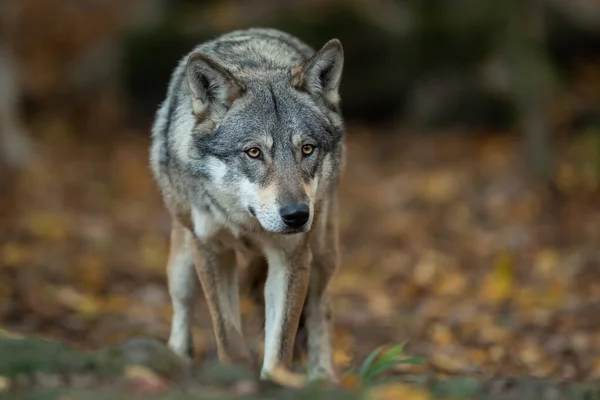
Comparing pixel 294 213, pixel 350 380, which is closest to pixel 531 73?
pixel 350 380

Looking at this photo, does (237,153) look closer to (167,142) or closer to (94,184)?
(167,142)

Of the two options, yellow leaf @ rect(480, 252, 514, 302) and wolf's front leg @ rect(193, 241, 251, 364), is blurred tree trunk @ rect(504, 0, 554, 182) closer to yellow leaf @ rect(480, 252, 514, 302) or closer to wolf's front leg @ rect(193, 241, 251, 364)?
yellow leaf @ rect(480, 252, 514, 302)

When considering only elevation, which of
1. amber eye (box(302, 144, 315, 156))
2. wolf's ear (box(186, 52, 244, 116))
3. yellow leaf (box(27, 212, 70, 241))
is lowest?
yellow leaf (box(27, 212, 70, 241))

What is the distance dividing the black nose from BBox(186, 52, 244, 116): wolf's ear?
2.87 ft

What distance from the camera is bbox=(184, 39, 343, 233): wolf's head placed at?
218 inches

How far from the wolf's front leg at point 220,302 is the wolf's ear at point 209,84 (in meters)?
0.92

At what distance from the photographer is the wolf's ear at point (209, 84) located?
18.9 feet

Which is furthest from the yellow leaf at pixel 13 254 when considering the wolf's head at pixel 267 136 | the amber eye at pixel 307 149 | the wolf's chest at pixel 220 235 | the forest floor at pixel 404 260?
the amber eye at pixel 307 149

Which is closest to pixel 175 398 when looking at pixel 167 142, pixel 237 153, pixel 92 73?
pixel 237 153

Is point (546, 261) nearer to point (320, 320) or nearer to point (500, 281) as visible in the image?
point (500, 281)

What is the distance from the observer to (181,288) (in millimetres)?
6961

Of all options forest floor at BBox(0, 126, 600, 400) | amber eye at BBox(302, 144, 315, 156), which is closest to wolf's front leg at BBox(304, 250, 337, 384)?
forest floor at BBox(0, 126, 600, 400)

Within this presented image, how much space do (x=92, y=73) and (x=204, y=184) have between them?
40.1ft

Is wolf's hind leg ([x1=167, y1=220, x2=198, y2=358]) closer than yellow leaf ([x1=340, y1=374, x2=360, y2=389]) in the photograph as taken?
No
